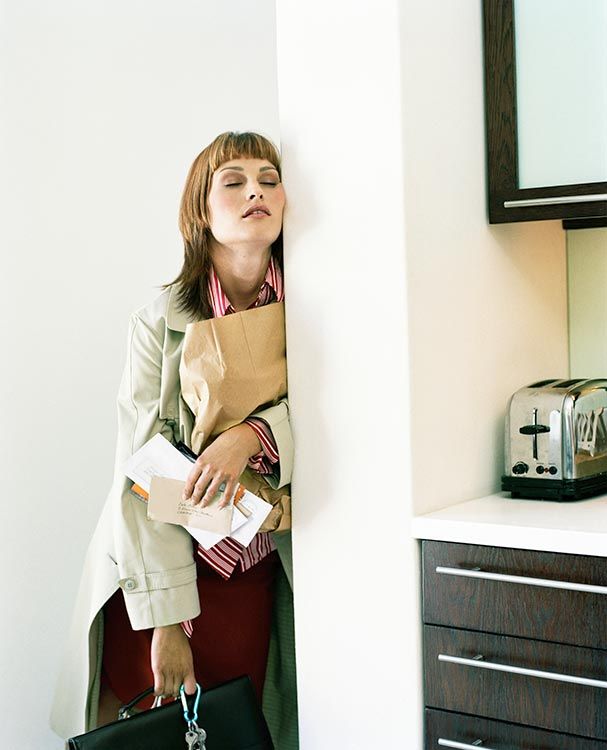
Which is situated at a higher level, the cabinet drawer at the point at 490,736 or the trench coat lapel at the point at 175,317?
the trench coat lapel at the point at 175,317

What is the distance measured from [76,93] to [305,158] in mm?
941

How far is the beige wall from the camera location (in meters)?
2.36

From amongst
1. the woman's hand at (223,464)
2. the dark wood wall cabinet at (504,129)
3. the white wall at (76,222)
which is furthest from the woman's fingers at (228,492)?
the white wall at (76,222)

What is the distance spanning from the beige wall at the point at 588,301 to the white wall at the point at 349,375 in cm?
72

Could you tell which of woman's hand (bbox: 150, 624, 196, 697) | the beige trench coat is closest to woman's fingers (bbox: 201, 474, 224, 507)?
the beige trench coat

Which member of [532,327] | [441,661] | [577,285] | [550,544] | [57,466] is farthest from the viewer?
[57,466]

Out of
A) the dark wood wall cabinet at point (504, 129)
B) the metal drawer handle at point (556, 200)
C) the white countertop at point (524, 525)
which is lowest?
the white countertop at point (524, 525)

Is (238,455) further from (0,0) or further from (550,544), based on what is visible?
(0,0)

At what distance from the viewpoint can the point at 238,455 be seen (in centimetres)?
194

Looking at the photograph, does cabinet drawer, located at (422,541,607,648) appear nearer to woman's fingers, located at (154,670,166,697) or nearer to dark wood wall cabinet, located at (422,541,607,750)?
dark wood wall cabinet, located at (422,541,607,750)

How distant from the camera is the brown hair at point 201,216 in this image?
79.4 inches

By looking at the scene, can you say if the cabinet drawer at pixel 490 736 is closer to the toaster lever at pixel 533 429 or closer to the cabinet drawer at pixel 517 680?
the cabinet drawer at pixel 517 680

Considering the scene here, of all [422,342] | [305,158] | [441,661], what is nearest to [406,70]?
[305,158]

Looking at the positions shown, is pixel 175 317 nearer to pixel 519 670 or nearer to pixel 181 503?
pixel 181 503
